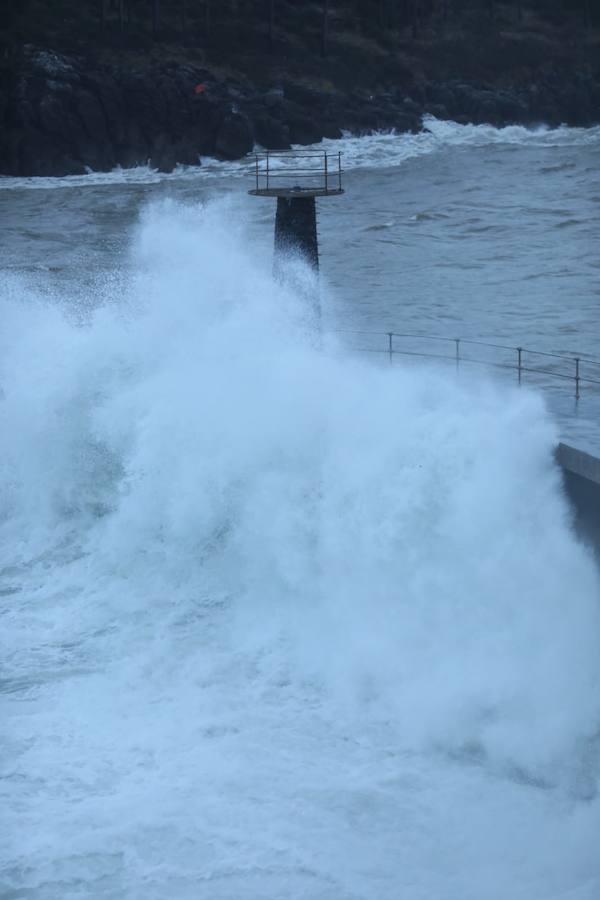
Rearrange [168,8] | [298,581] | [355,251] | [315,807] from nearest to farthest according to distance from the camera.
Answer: [315,807] < [298,581] < [355,251] < [168,8]

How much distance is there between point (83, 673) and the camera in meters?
9.95

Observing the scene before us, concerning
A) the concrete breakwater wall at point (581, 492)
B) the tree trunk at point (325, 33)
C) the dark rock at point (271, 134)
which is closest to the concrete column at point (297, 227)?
the concrete breakwater wall at point (581, 492)

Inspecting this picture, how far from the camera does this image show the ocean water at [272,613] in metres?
7.89

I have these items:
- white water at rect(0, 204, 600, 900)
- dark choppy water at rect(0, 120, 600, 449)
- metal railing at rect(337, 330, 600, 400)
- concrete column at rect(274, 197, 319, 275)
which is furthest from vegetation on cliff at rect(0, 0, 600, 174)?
white water at rect(0, 204, 600, 900)

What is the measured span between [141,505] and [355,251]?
14377 mm

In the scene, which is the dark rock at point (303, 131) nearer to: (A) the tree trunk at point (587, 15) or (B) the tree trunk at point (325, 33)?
(B) the tree trunk at point (325, 33)

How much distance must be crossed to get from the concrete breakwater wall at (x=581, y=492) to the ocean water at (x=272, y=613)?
0.39 ft

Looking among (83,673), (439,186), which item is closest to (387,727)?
(83,673)

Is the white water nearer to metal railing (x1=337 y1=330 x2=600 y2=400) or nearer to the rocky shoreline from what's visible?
metal railing (x1=337 y1=330 x2=600 y2=400)

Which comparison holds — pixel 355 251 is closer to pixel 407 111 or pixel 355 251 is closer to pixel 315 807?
pixel 315 807

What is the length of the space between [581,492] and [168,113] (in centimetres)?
3870

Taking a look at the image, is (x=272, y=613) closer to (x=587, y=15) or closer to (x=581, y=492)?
(x=581, y=492)

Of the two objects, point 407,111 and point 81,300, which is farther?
point 407,111

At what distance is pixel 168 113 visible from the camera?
46344 mm
